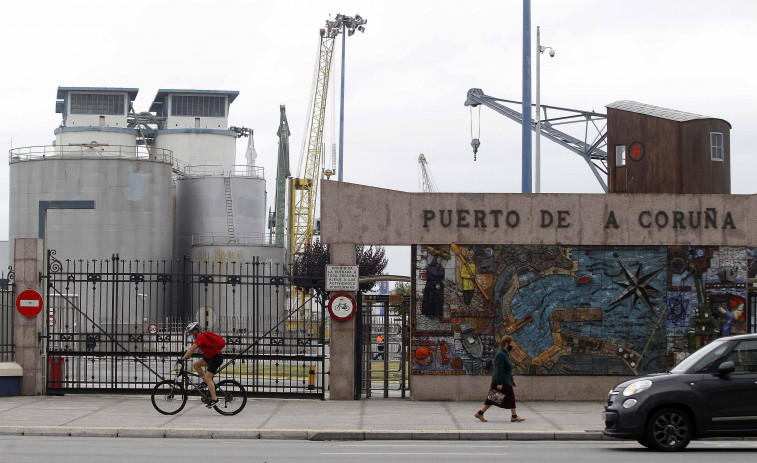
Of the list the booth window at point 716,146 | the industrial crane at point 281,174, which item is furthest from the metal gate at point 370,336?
the industrial crane at point 281,174

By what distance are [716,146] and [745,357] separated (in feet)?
42.7

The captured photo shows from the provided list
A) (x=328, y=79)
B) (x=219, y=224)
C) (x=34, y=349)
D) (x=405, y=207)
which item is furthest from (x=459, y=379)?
(x=328, y=79)

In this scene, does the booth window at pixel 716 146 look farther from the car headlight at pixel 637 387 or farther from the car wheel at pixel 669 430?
the car wheel at pixel 669 430

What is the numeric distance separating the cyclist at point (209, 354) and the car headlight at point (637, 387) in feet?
24.1

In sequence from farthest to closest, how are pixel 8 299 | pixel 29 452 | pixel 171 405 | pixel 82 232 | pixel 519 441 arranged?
pixel 82 232 < pixel 8 299 < pixel 171 405 < pixel 519 441 < pixel 29 452

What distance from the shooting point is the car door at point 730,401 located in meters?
13.4

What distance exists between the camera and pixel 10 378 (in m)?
20.4

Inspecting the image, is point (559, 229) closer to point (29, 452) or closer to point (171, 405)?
point (171, 405)

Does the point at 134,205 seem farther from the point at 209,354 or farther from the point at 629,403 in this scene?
the point at 629,403

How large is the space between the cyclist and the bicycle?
14 cm

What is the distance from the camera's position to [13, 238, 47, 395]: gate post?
20516 mm

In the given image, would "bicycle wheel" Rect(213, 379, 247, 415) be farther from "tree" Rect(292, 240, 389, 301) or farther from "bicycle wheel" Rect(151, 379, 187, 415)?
"tree" Rect(292, 240, 389, 301)

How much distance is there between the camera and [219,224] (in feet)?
234

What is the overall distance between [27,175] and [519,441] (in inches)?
2124
